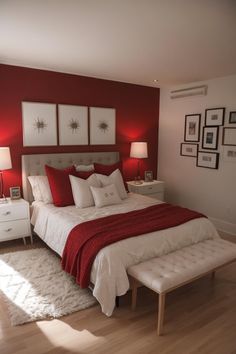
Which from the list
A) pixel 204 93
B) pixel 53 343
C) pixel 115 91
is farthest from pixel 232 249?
pixel 115 91

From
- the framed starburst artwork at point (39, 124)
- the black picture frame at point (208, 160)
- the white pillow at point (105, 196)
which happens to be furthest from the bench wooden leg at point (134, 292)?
the black picture frame at point (208, 160)

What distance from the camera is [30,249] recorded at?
3.56 m

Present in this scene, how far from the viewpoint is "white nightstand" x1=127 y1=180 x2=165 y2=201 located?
467 cm

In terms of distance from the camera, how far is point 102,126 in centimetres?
460

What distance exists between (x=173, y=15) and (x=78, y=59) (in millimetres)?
1582

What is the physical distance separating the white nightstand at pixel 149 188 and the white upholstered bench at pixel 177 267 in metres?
2.01

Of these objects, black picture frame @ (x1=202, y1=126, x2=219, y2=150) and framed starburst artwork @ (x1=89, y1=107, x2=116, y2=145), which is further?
framed starburst artwork @ (x1=89, y1=107, x2=116, y2=145)

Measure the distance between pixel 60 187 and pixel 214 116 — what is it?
267 centimetres

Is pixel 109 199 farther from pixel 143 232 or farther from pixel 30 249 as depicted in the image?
pixel 30 249

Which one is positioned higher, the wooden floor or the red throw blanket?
the red throw blanket

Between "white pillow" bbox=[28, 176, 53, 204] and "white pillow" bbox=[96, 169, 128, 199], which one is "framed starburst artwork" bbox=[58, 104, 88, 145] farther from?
"white pillow" bbox=[96, 169, 128, 199]

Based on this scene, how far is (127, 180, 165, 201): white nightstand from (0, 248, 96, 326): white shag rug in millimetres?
1908

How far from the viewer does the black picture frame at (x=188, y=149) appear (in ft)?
15.5

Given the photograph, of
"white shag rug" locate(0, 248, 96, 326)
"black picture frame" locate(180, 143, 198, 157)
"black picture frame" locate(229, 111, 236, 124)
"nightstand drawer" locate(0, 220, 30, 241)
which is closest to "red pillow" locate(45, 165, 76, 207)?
"nightstand drawer" locate(0, 220, 30, 241)
